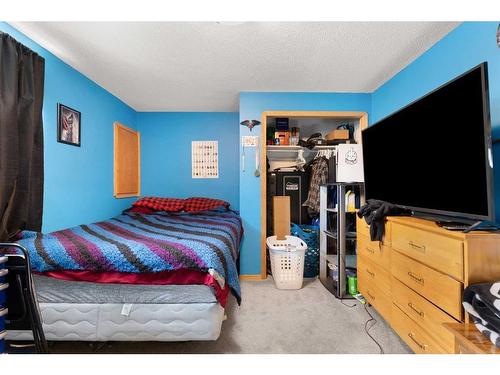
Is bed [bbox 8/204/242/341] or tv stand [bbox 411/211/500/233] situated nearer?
tv stand [bbox 411/211/500/233]

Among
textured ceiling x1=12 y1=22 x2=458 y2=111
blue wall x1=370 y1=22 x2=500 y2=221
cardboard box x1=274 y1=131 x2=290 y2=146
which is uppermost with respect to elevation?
textured ceiling x1=12 y1=22 x2=458 y2=111

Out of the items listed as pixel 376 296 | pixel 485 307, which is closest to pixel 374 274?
pixel 376 296

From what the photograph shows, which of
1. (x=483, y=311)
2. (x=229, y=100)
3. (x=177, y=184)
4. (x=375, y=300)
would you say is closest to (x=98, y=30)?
(x=229, y=100)

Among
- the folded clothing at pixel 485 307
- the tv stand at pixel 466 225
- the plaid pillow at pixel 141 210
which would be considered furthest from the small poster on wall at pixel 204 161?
the folded clothing at pixel 485 307

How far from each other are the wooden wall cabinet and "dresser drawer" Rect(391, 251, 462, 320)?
3.18 metres

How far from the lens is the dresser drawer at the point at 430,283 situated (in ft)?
3.45

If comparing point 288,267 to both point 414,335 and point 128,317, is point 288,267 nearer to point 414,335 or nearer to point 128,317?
point 414,335

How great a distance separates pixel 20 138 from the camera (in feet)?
5.40

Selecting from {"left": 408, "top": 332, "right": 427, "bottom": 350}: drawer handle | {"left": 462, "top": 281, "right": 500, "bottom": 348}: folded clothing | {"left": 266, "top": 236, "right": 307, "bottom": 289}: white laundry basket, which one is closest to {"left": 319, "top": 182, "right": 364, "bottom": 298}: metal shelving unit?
{"left": 266, "top": 236, "right": 307, "bottom": 289}: white laundry basket

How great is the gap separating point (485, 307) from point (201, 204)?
9.31 feet

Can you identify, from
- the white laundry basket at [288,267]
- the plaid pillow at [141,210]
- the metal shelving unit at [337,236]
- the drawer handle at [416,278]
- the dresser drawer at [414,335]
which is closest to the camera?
the dresser drawer at [414,335]

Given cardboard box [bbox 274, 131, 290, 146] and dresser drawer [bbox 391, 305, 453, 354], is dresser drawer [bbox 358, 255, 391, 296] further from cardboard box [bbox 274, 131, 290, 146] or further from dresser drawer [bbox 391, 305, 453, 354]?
cardboard box [bbox 274, 131, 290, 146]

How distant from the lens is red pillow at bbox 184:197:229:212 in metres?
Result: 3.14

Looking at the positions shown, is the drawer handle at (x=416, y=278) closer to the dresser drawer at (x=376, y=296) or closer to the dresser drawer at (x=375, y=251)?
the dresser drawer at (x=375, y=251)
